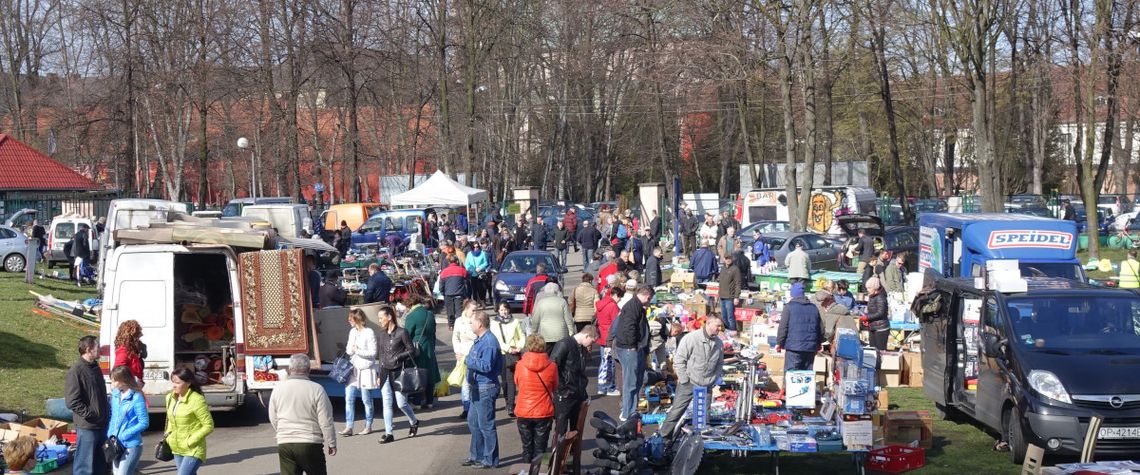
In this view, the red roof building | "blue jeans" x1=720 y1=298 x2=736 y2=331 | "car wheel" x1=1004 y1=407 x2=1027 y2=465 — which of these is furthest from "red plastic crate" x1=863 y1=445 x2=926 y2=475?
the red roof building

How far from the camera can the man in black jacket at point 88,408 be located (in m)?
9.54

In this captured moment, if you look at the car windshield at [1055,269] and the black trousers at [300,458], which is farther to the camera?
the car windshield at [1055,269]

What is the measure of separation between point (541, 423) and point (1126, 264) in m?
15.6

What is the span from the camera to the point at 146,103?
156ft

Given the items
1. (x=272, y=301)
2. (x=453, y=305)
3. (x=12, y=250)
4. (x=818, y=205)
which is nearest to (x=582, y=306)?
(x=453, y=305)

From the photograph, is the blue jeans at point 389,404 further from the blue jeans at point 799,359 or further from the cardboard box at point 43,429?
the blue jeans at point 799,359

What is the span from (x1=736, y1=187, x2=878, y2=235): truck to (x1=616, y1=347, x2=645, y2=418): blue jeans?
81.2 feet

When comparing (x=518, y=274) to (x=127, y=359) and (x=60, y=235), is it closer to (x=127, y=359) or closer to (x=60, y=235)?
(x=127, y=359)

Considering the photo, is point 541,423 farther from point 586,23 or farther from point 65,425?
point 586,23

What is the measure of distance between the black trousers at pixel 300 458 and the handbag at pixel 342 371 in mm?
3774

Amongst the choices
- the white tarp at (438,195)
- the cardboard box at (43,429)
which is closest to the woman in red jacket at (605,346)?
the cardboard box at (43,429)

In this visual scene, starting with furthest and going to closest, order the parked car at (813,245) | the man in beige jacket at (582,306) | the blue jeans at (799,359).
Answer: the parked car at (813,245) → the man in beige jacket at (582,306) → the blue jeans at (799,359)

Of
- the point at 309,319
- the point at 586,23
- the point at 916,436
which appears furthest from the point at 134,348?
the point at 586,23

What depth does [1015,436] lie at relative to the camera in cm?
1098
